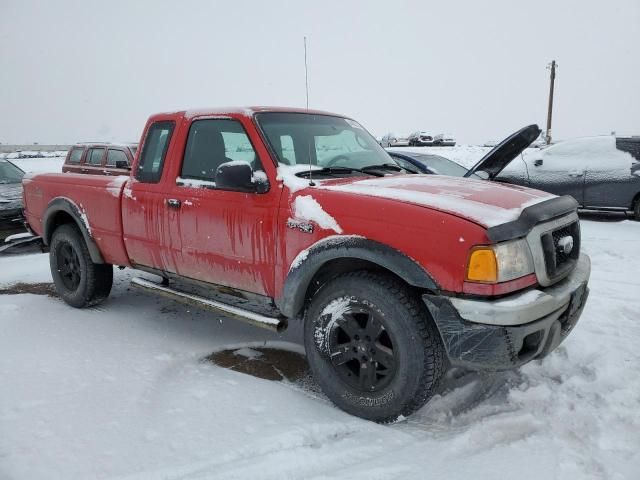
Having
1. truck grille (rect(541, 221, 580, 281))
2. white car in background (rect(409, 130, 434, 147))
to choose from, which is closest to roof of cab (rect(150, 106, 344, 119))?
truck grille (rect(541, 221, 580, 281))

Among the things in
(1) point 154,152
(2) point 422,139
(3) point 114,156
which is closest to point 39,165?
(3) point 114,156

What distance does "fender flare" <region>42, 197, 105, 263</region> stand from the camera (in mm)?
4398

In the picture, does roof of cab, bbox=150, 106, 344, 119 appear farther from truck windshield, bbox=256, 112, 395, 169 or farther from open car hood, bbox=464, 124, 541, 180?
open car hood, bbox=464, 124, 541, 180

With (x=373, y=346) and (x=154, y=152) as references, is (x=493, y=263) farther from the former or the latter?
(x=154, y=152)

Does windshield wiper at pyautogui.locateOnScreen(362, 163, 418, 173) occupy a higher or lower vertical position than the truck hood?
higher

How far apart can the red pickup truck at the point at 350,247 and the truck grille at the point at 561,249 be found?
1 cm

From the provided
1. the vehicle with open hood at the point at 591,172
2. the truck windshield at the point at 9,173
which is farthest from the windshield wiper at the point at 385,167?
the truck windshield at the point at 9,173

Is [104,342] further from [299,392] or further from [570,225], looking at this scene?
[570,225]

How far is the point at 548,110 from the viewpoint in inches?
1431

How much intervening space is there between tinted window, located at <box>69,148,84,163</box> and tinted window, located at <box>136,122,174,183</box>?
761 cm

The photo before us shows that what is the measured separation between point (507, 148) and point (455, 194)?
131 cm

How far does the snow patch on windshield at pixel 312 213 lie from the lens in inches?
108

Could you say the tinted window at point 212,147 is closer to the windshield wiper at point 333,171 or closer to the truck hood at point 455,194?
the windshield wiper at point 333,171

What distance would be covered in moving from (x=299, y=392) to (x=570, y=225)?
6.45ft
